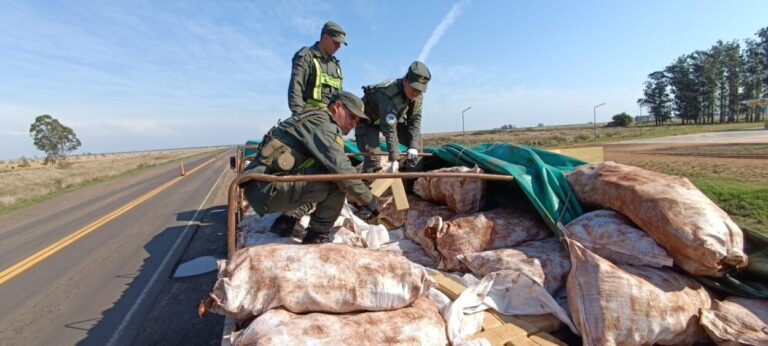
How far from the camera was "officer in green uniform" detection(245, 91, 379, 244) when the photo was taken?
290cm

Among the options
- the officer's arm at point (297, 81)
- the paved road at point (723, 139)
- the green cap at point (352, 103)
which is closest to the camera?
the green cap at point (352, 103)

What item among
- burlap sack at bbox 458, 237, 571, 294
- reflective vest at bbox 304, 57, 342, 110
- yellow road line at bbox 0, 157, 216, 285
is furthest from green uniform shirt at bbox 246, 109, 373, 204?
yellow road line at bbox 0, 157, 216, 285

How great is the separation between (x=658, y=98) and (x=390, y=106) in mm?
85922

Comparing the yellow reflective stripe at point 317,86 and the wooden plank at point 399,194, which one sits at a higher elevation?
the yellow reflective stripe at point 317,86

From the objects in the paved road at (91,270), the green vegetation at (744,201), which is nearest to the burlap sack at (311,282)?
the paved road at (91,270)

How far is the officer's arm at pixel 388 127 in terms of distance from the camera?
14.5ft

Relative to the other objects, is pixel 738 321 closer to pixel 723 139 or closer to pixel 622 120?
pixel 723 139

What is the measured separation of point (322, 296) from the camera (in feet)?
6.38

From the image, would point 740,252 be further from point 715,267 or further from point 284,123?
point 284,123

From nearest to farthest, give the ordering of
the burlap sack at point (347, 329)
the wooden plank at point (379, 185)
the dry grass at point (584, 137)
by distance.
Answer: the burlap sack at point (347, 329), the wooden plank at point (379, 185), the dry grass at point (584, 137)

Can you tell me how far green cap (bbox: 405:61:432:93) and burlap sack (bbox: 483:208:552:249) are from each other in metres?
1.86

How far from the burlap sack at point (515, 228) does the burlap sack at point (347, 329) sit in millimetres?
1095

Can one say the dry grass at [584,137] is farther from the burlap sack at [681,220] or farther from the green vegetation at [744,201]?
the burlap sack at [681,220]

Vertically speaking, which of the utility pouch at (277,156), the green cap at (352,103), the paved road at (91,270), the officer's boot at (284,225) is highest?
the green cap at (352,103)
